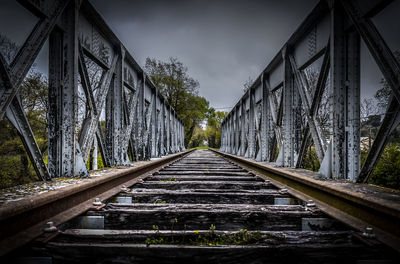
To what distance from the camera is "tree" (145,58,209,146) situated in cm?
2641

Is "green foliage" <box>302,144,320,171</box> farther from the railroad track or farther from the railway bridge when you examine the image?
the railroad track

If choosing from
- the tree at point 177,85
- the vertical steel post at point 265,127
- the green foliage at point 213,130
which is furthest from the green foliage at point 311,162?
the green foliage at point 213,130

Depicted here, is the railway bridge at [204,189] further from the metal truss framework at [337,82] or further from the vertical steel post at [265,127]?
the vertical steel post at [265,127]

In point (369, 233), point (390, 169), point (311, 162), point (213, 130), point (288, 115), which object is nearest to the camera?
point (369, 233)

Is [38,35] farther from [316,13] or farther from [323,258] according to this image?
[316,13]

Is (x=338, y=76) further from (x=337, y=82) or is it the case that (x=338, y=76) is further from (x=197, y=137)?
(x=197, y=137)

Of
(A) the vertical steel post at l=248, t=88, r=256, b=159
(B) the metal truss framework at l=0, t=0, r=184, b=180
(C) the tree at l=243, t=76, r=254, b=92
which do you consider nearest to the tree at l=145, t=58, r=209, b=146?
(C) the tree at l=243, t=76, r=254, b=92

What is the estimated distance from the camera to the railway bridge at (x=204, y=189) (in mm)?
1258

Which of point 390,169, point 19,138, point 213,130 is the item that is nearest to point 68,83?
point 19,138

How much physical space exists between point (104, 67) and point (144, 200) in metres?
2.69

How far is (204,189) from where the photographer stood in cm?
286

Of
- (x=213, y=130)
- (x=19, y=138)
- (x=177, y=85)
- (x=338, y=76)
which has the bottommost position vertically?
(x=19, y=138)

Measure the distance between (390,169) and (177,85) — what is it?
973 inches

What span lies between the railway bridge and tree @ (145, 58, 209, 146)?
22.5 meters
